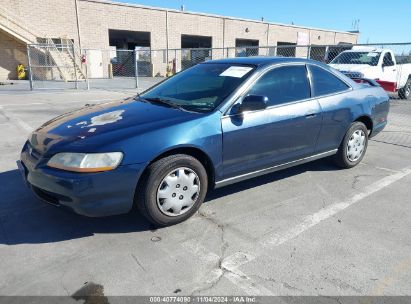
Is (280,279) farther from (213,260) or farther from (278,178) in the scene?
(278,178)

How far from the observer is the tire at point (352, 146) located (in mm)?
4781

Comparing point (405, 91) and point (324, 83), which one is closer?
point (324, 83)

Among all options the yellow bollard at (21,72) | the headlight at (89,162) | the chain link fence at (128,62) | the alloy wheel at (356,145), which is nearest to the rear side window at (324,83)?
the alloy wheel at (356,145)

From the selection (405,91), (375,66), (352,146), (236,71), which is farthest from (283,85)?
(405,91)

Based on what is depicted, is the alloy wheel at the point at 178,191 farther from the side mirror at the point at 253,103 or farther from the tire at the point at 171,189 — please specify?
the side mirror at the point at 253,103

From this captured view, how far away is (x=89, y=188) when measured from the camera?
2826 millimetres

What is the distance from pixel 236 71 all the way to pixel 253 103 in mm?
646

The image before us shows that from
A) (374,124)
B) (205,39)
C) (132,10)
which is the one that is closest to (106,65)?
(132,10)

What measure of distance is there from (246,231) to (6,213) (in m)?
2.41

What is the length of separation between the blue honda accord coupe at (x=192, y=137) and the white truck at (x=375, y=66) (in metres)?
7.49

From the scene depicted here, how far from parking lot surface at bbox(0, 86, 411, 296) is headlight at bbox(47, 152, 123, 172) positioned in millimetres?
677

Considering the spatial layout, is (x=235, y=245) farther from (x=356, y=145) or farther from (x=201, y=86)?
(x=356, y=145)

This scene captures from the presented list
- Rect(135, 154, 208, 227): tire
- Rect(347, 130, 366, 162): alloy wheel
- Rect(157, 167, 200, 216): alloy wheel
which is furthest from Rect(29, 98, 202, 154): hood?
Rect(347, 130, 366, 162): alloy wheel

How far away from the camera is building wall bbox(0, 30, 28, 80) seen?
21377 millimetres
